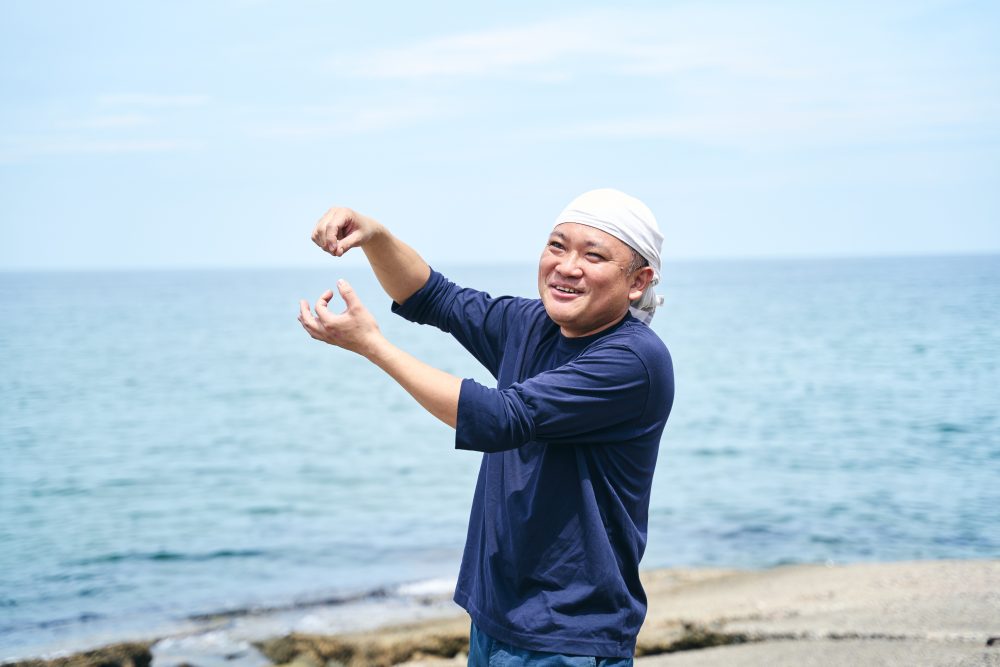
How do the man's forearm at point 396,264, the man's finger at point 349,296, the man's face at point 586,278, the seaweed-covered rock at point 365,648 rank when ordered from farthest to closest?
the seaweed-covered rock at point 365,648
the man's forearm at point 396,264
the man's face at point 586,278
the man's finger at point 349,296

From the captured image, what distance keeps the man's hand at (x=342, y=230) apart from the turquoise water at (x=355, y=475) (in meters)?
7.66

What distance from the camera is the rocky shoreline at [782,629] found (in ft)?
19.7

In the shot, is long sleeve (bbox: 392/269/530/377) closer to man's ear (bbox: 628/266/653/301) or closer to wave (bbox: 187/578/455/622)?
man's ear (bbox: 628/266/653/301)

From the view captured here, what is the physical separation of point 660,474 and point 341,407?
47.9 feet

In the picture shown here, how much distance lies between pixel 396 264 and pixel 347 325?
788 millimetres

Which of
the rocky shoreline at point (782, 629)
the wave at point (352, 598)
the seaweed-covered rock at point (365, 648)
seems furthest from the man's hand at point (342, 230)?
the wave at point (352, 598)

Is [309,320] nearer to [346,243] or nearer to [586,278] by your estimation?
[346,243]

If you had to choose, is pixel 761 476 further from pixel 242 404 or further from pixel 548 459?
pixel 242 404

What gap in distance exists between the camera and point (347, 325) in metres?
2.85

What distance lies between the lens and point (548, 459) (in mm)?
3041

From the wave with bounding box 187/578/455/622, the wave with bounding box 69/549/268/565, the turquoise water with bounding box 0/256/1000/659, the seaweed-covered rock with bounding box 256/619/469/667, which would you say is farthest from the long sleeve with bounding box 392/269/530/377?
the wave with bounding box 69/549/268/565

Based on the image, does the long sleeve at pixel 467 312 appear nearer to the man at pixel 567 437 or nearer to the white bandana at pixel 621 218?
the man at pixel 567 437

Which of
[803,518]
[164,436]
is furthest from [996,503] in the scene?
[164,436]

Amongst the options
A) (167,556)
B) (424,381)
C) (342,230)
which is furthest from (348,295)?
(167,556)
